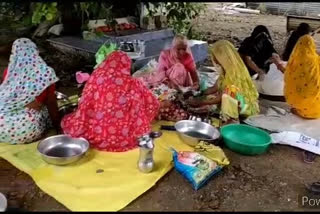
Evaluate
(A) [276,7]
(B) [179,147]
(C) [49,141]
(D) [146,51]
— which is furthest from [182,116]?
(A) [276,7]

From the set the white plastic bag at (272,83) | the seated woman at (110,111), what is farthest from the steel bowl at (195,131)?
the white plastic bag at (272,83)

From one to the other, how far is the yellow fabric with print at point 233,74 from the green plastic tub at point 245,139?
1.09ft

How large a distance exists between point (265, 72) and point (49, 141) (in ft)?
7.77

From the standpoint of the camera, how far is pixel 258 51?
12.2 ft

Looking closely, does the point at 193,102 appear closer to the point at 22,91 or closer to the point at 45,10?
the point at 22,91

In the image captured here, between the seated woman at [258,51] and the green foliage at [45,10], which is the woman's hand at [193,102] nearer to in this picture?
the seated woman at [258,51]

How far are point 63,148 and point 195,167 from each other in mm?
875

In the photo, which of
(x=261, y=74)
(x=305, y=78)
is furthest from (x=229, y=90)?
(x=261, y=74)

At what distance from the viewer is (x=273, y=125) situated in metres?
2.85

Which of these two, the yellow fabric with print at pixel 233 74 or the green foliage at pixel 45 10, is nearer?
the green foliage at pixel 45 10

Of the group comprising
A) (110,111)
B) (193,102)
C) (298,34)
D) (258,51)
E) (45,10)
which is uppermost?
(45,10)

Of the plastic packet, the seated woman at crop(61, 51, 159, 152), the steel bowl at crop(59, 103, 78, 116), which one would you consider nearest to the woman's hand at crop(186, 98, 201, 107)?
the seated woman at crop(61, 51, 159, 152)

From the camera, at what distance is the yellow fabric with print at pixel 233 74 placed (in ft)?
9.29

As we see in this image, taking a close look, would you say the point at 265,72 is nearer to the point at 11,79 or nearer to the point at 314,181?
the point at 314,181
